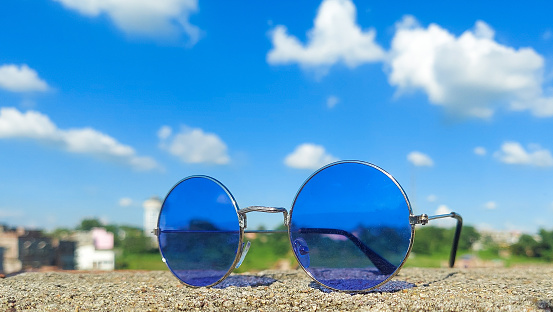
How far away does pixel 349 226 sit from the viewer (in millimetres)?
3785

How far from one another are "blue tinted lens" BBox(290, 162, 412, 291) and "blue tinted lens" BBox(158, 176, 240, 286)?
0.65m

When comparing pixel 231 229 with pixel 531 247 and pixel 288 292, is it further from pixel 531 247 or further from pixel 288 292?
pixel 531 247

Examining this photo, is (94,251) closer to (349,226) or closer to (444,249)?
(444,249)

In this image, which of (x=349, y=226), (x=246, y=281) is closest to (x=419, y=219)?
(x=349, y=226)

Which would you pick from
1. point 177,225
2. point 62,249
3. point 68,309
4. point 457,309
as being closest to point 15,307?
point 68,309

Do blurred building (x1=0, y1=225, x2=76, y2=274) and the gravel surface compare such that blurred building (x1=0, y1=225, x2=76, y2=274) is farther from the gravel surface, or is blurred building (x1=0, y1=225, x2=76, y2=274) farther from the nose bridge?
the nose bridge

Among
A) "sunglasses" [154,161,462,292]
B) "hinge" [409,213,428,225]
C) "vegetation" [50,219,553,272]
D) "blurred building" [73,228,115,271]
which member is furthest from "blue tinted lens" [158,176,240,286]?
"blurred building" [73,228,115,271]

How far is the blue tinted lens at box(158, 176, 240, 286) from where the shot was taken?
4.04 metres

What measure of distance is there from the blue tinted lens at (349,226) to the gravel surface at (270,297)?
0.20 metres

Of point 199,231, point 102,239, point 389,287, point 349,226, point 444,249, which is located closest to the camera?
point 349,226

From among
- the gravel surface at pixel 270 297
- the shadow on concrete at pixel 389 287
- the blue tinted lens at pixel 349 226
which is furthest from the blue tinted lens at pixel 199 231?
the shadow on concrete at pixel 389 287

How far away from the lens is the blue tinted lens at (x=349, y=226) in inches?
146

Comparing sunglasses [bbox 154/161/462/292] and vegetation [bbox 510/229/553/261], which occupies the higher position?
sunglasses [bbox 154/161/462/292]

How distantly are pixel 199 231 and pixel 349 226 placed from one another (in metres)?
1.48
